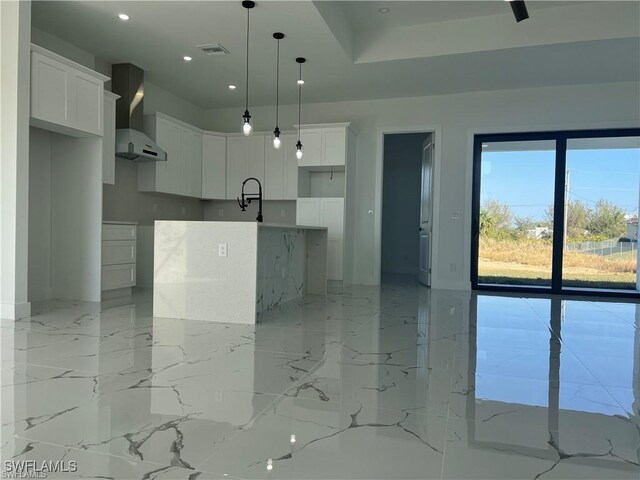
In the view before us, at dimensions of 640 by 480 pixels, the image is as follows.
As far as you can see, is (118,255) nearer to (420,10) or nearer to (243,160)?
(243,160)

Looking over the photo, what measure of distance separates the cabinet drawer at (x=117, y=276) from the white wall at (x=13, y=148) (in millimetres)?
1052

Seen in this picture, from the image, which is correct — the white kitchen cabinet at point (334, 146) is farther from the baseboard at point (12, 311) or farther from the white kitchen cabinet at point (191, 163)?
the baseboard at point (12, 311)

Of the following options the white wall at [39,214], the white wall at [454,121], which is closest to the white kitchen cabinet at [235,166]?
the white wall at [454,121]

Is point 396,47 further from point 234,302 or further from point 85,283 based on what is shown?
point 85,283

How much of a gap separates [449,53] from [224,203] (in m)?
4.41

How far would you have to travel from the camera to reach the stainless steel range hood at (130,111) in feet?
17.7

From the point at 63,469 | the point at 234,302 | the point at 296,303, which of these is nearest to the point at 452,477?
the point at 63,469

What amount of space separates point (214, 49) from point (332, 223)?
2847 millimetres

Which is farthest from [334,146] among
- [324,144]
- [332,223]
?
[332,223]

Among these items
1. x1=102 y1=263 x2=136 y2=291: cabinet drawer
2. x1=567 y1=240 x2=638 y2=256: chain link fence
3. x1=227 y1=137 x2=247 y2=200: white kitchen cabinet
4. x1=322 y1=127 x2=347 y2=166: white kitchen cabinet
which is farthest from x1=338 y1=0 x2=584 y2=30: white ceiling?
x1=102 y1=263 x2=136 y2=291: cabinet drawer

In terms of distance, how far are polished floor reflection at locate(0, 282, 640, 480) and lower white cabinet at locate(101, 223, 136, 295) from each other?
115cm

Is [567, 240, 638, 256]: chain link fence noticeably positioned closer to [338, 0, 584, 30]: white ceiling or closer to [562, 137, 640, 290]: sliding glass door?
[562, 137, 640, 290]: sliding glass door

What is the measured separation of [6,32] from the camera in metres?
3.71

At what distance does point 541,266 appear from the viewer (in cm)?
629
